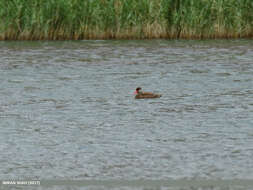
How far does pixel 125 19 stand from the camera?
79.6 ft

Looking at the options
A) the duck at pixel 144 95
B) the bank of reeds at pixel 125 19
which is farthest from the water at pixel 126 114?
the bank of reeds at pixel 125 19

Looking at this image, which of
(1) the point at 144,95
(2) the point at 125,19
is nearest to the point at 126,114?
(1) the point at 144,95

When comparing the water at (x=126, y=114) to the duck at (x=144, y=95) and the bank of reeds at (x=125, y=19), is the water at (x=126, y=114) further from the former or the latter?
the bank of reeds at (x=125, y=19)

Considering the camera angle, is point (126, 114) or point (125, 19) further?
point (125, 19)

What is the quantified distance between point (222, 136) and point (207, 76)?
22.8ft

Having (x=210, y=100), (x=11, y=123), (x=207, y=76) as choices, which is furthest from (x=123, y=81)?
(x=11, y=123)

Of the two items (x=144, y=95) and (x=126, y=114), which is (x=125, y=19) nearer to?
(x=144, y=95)

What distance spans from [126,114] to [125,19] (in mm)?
11941

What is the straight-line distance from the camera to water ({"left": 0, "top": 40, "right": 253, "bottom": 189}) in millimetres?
9055

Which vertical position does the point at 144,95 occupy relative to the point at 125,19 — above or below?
below

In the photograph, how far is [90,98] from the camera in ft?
47.5

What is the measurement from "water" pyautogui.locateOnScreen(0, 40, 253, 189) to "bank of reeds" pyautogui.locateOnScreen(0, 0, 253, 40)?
1709 mm

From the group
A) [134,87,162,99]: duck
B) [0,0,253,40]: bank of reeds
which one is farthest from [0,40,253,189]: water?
[0,0,253,40]: bank of reeds

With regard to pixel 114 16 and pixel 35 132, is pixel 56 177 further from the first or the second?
pixel 114 16
